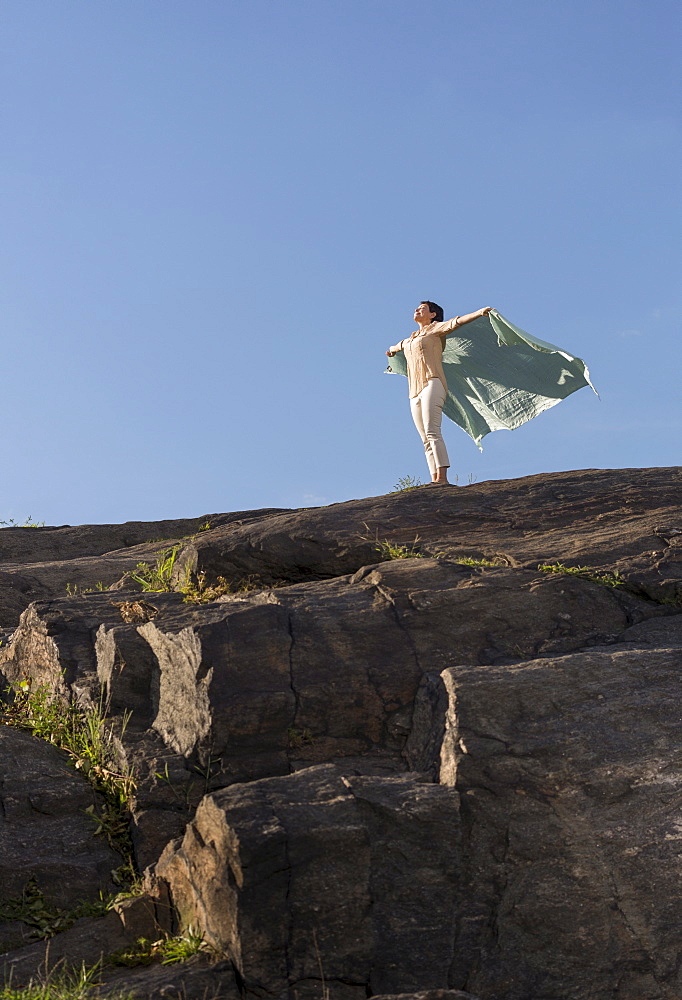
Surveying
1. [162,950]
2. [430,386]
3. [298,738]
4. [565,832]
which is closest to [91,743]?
[298,738]

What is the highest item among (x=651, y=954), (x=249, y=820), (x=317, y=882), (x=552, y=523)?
(x=552, y=523)

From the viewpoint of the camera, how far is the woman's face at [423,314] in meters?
11.6

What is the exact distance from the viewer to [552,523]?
27.6 feet

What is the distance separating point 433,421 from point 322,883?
7623 mm

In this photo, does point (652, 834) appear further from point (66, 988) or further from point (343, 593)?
point (66, 988)

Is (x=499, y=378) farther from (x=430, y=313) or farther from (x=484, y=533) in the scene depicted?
(x=484, y=533)

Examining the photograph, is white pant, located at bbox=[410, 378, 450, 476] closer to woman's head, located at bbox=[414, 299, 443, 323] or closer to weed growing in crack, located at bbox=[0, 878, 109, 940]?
woman's head, located at bbox=[414, 299, 443, 323]

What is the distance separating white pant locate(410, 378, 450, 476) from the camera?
1121cm

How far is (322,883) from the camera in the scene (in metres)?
4.29

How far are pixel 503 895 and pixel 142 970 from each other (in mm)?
1829

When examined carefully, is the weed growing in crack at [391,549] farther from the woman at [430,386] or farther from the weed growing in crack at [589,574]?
the woman at [430,386]

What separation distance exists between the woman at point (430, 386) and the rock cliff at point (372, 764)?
10.3ft

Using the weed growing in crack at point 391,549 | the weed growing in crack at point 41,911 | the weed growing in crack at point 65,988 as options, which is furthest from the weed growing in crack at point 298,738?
the weed growing in crack at point 391,549

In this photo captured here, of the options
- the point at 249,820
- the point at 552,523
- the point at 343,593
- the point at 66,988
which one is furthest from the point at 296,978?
the point at 552,523
